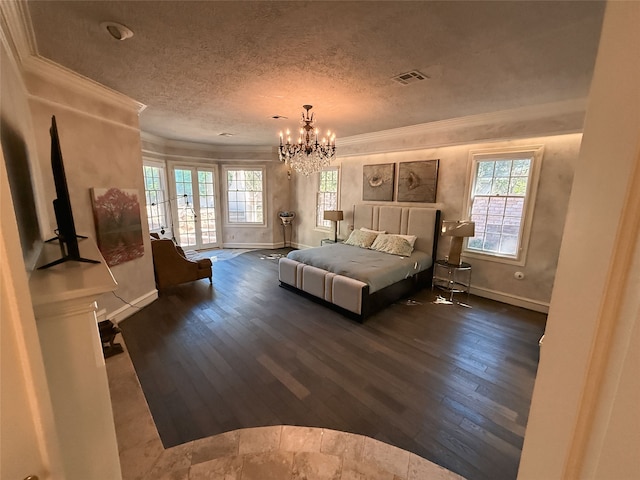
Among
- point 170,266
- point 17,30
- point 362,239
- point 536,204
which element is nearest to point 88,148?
point 17,30

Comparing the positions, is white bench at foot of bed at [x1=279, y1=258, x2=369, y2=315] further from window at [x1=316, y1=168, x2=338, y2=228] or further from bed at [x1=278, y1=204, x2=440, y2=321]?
window at [x1=316, y1=168, x2=338, y2=228]

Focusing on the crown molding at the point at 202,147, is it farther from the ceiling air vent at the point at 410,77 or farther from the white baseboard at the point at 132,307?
the ceiling air vent at the point at 410,77

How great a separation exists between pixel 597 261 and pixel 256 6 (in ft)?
6.84

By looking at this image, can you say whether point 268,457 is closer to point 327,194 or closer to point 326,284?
point 326,284

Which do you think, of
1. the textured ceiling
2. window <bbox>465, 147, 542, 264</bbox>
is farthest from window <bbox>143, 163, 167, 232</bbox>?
window <bbox>465, 147, 542, 264</bbox>

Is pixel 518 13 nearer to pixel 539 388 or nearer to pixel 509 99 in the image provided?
pixel 509 99

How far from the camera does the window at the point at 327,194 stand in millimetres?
6570

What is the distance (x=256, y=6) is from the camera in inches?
65.9

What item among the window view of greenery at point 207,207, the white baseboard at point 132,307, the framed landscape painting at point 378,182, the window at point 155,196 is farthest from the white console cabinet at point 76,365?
the window view of greenery at point 207,207

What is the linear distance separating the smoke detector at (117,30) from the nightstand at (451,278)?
4.55 meters

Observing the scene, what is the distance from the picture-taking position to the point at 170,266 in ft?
14.1

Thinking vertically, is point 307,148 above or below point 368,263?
above

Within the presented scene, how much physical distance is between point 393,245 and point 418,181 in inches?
50.6

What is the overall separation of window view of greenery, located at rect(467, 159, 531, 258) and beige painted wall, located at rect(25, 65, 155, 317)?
501cm
